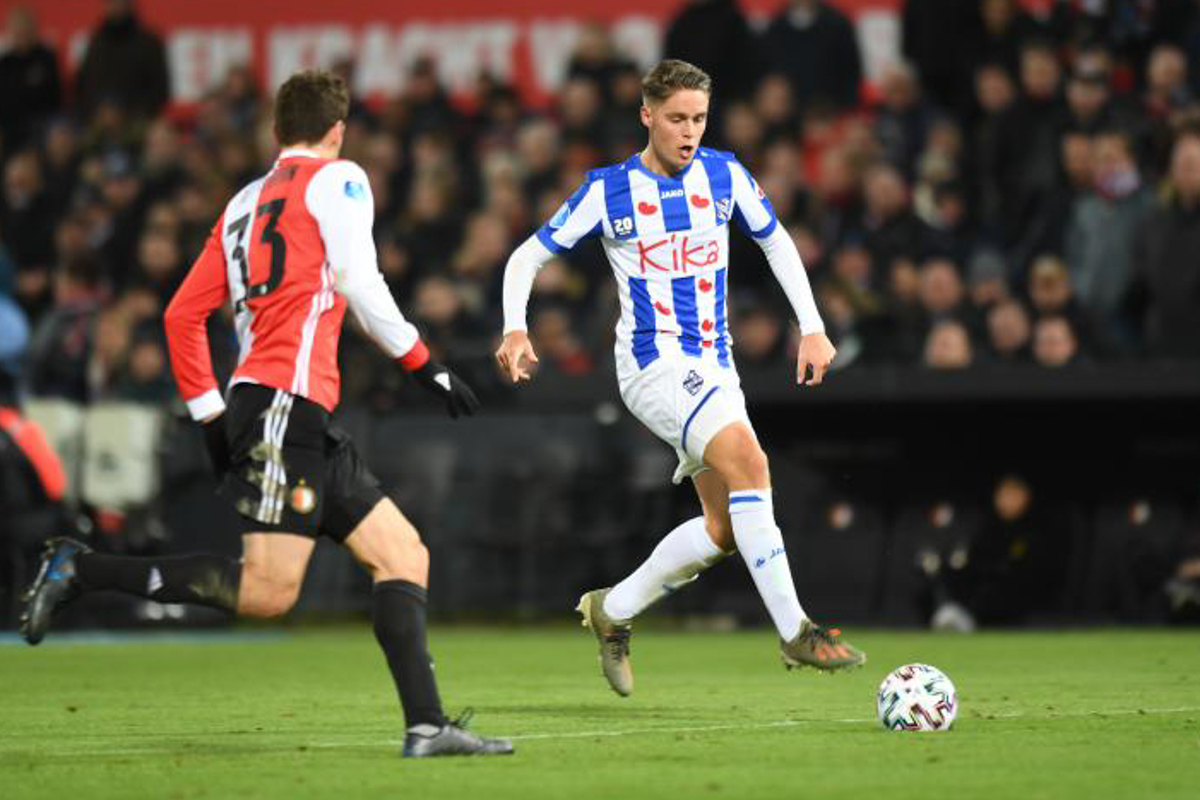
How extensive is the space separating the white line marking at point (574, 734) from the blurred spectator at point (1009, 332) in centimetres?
663

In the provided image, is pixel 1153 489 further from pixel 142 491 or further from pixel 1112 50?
pixel 142 491

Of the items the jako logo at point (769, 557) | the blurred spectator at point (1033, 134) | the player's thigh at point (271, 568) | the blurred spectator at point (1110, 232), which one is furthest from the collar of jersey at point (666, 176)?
the blurred spectator at point (1033, 134)

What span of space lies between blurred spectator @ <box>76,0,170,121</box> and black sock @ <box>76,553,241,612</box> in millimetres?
13579

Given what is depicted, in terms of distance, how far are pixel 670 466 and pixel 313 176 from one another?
29.5 feet

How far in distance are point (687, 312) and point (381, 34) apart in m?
12.0

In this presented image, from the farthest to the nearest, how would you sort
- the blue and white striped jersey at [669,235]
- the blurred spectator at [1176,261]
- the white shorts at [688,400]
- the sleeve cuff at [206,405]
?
the blurred spectator at [1176,261] → the blue and white striped jersey at [669,235] → the white shorts at [688,400] → the sleeve cuff at [206,405]

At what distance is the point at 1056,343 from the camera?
595 inches

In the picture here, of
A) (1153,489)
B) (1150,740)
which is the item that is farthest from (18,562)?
(1150,740)

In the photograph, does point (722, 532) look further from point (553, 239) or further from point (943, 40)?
point (943, 40)

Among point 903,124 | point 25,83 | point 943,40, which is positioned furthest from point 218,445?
point 25,83

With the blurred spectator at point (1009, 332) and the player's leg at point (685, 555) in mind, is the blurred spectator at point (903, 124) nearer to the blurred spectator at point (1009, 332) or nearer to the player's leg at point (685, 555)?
the blurred spectator at point (1009, 332)

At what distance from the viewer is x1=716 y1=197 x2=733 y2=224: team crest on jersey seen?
9258mm

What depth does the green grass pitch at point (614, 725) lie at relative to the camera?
6.43 meters

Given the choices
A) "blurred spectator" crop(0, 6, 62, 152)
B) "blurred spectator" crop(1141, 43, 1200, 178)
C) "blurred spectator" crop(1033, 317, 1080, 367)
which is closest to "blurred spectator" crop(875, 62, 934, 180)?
"blurred spectator" crop(1141, 43, 1200, 178)
